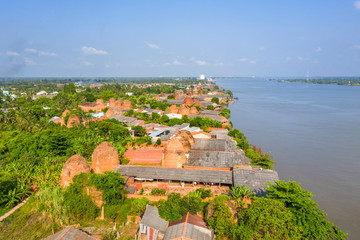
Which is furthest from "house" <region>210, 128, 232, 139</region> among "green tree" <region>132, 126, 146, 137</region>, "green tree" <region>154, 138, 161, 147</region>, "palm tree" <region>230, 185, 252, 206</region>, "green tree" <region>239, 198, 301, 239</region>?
"green tree" <region>239, 198, 301, 239</region>

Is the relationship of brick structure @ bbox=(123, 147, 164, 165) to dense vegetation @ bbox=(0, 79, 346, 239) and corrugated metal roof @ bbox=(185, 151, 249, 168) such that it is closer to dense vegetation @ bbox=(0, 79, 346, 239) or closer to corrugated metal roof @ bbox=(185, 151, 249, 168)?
corrugated metal roof @ bbox=(185, 151, 249, 168)

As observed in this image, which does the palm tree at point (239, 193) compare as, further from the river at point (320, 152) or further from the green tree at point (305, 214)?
the river at point (320, 152)

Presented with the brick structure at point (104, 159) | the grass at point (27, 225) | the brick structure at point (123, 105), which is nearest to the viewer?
the grass at point (27, 225)

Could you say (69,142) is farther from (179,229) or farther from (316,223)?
(316,223)

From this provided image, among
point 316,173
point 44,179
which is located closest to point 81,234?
point 44,179

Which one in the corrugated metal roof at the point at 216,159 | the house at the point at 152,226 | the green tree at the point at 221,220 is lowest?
the house at the point at 152,226

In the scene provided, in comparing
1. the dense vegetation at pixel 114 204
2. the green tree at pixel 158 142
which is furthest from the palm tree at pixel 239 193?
the green tree at pixel 158 142

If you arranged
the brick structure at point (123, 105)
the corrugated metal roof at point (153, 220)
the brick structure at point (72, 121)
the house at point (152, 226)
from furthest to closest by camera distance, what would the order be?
the brick structure at point (123, 105) → the brick structure at point (72, 121) → the corrugated metal roof at point (153, 220) → the house at point (152, 226)
